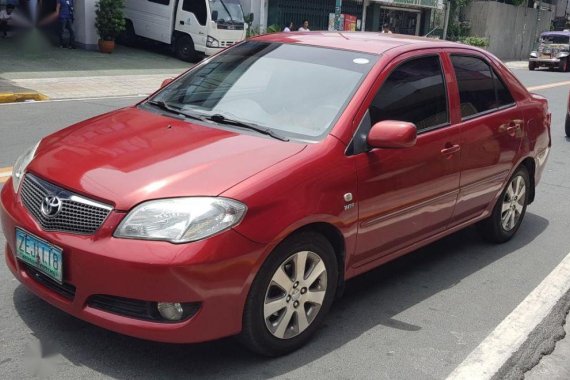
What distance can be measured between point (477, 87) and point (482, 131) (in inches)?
15.5

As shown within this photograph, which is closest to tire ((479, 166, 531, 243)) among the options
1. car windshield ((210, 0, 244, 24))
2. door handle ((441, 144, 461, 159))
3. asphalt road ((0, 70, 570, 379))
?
asphalt road ((0, 70, 570, 379))

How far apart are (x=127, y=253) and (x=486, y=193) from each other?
3.07 m

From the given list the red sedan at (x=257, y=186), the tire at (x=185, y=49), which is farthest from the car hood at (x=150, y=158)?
the tire at (x=185, y=49)

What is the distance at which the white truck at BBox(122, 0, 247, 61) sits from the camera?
68.3ft

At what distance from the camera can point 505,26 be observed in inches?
1725

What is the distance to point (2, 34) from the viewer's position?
2005cm

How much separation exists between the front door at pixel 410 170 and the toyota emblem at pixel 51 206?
159 centimetres

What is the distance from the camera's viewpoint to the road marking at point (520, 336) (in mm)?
3492

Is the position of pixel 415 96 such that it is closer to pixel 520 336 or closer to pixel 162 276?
pixel 520 336

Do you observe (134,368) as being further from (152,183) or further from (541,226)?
(541,226)

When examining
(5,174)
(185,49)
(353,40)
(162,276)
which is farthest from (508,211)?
(185,49)

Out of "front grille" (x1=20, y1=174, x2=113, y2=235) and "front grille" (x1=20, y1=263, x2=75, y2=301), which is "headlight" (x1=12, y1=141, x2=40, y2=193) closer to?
"front grille" (x1=20, y1=174, x2=113, y2=235)

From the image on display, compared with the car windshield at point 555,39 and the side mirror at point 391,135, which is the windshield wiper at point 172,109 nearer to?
the side mirror at point 391,135

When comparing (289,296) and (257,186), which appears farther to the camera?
(289,296)
